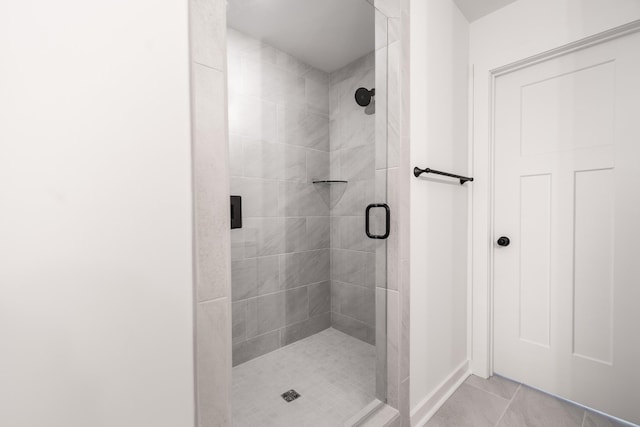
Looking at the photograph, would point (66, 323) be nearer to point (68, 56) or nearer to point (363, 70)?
point (68, 56)

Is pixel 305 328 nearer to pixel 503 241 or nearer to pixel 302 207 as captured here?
pixel 302 207

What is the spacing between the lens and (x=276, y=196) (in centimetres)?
201

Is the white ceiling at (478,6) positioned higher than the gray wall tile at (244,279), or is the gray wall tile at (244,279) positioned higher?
A: the white ceiling at (478,6)

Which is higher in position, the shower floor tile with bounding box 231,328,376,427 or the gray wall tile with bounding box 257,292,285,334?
the gray wall tile with bounding box 257,292,285,334

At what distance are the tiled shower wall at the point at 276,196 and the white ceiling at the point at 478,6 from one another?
111cm

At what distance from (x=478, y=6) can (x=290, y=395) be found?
2.54 m

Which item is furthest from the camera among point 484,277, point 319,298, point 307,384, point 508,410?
point 319,298

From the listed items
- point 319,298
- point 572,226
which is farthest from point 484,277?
point 319,298

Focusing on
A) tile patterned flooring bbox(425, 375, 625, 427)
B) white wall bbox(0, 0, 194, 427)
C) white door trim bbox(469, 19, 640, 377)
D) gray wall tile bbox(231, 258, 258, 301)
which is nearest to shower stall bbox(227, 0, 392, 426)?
gray wall tile bbox(231, 258, 258, 301)

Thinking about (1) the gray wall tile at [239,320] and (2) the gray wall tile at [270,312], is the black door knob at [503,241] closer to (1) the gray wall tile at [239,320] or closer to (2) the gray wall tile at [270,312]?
(2) the gray wall tile at [270,312]

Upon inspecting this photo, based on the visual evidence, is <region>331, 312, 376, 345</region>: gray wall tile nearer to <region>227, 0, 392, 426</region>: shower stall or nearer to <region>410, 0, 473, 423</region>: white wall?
<region>227, 0, 392, 426</region>: shower stall

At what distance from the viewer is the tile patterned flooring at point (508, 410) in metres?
1.29

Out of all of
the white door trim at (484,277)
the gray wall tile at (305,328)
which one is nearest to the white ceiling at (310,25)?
the white door trim at (484,277)

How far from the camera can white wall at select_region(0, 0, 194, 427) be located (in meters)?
0.43
